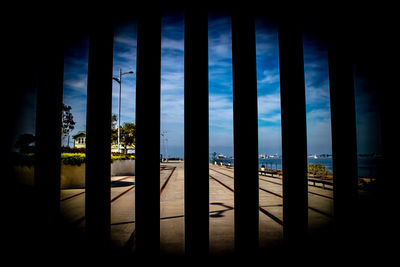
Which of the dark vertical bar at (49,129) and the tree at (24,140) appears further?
the tree at (24,140)

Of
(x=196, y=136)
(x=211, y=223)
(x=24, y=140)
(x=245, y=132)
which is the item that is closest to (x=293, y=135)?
(x=245, y=132)

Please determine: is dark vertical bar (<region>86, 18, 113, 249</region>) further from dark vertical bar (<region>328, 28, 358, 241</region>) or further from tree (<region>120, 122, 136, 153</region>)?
tree (<region>120, 122, 136, 153</region>)

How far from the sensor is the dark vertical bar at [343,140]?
1796mm

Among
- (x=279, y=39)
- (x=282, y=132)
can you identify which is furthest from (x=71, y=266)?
(x=279, y=39)

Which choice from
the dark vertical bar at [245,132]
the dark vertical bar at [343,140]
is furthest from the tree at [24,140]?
the dark vertical bar at [343,140]

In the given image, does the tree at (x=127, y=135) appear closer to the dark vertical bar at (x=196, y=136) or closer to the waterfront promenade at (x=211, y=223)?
the waterfront promenade at (x=211, y=223)

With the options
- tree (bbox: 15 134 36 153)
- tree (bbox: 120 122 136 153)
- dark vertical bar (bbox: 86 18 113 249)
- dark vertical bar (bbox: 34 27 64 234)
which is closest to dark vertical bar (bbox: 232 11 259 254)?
dark vertical bar (bbox: 86 18 113 249)

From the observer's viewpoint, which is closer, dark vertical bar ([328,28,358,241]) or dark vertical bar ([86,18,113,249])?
dark vertical bar ([86,18,113,249])

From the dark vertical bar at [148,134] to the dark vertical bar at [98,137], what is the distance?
0.29 meters

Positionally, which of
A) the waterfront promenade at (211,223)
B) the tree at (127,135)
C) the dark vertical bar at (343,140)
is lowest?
the waterfront promenade at (211,223)

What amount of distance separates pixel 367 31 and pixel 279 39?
942mm

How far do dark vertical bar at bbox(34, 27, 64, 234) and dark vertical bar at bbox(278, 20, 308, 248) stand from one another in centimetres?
203

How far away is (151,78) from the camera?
65.4 inches

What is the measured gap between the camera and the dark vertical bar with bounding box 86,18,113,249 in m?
1.62
